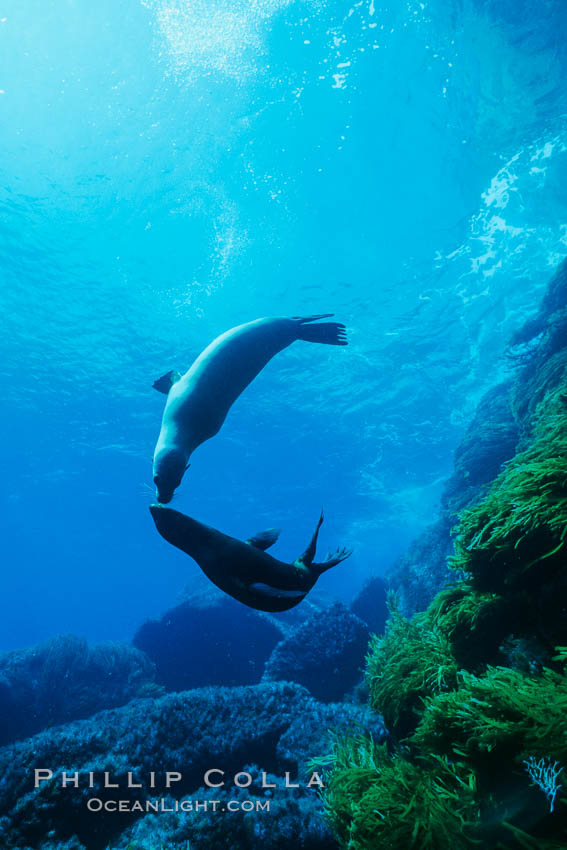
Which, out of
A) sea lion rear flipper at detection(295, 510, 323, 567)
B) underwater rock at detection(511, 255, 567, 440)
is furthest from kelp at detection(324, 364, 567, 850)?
underwater rock at detection(511, 255, 567, 440)

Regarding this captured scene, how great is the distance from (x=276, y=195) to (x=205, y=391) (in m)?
13.2

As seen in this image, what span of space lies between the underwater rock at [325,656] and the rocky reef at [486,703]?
494 cm

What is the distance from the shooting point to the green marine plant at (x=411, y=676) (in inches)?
136

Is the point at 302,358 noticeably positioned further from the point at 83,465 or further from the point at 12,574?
the point at 12,574

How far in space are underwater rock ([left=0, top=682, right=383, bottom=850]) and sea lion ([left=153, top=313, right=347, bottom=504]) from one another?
4112 mm

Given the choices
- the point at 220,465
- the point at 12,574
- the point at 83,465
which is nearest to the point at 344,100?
the point at 220,465

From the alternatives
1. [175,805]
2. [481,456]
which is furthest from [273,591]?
[481,456]

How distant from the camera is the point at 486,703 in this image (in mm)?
2367

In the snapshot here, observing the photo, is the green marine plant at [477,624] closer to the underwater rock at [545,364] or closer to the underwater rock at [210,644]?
the underwater rock at [545,364]

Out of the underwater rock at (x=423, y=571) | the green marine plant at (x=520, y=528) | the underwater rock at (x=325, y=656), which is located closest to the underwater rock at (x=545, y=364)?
the green marine plant at (x=520, y=528)

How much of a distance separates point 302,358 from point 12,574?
83.5 metres

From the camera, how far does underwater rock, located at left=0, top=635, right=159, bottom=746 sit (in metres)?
10.5

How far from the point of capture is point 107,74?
1023 centimetres

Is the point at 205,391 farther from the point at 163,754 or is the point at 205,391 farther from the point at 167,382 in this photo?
the point at 163,754
